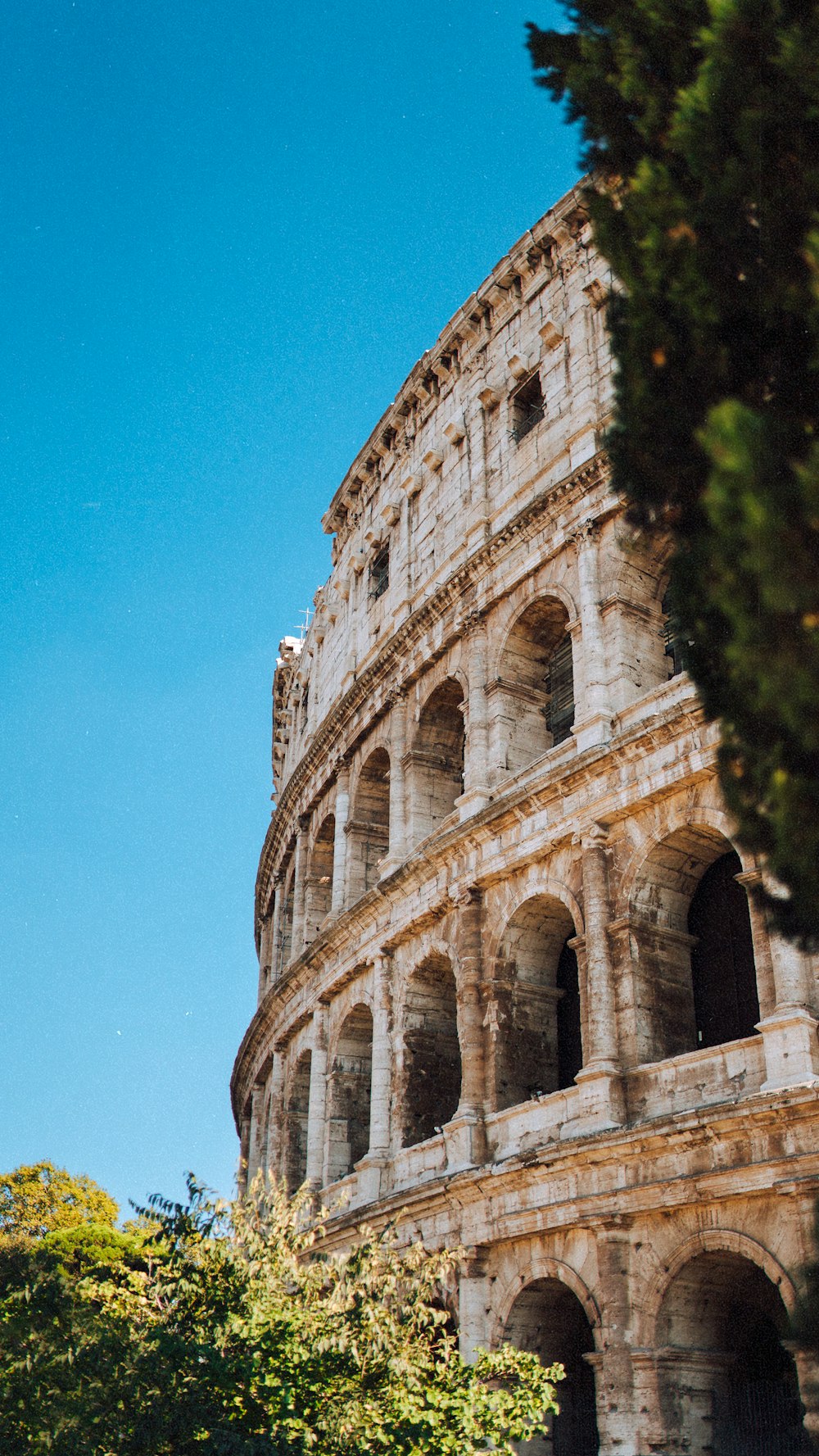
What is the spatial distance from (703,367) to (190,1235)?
8065mm

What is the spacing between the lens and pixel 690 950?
14312 millimetres

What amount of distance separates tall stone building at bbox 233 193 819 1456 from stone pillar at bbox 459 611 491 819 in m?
0.05

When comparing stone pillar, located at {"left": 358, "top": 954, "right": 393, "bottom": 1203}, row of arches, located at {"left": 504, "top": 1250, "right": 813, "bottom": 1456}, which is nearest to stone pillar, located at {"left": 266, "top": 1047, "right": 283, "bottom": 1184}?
stone pillar, located at {"left": 358, "top": 954, "right": 393, "bottom": 1203}

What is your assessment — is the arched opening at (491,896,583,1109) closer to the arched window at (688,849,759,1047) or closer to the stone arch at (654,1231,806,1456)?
the arched window at (688,849,759,1047)

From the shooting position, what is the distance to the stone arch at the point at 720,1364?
39.0 feet

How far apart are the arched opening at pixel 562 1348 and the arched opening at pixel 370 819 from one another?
7.82 meters

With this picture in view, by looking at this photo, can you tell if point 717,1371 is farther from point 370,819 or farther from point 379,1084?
point 370,819

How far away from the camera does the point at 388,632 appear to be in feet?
69.7

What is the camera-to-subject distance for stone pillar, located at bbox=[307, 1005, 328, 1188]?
745 inches

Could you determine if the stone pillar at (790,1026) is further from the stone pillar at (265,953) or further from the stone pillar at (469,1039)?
the stone pillar at (265,953)

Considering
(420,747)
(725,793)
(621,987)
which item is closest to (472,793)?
(420,747)

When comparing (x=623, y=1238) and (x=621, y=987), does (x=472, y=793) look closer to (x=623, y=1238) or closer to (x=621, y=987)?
(x=621, y=987)

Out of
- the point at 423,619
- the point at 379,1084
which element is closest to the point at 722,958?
the point at 379,1084

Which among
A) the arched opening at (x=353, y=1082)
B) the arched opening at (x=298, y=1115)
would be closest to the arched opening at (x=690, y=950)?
the arched opening at (x=353, y=1082)
